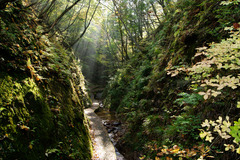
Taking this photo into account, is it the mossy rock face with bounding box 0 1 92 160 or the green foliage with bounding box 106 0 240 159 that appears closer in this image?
the mossy rock face with bounding box 0 1 92 160

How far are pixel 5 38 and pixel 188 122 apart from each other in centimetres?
548

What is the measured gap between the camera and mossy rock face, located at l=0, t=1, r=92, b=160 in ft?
8.39

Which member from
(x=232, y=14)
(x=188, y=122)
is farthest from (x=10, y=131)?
(x=232, y=14)

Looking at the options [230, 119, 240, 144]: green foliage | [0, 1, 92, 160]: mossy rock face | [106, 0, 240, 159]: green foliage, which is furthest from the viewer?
[106, 0, 240, 159]: green foliage

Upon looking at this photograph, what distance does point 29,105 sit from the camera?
3.23 meters

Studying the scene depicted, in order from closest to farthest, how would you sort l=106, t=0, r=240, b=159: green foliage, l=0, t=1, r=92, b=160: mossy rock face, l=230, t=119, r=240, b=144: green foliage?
l=230, t=119, r=240, b=144: green foliage
l=0, t=1, r=92, b=160: mossy rock face
l=106, t=0, r=240, b=159: green foliage

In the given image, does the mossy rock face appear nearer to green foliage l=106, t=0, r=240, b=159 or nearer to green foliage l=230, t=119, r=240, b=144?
green foliage l=106, t=0, r=240, b=159

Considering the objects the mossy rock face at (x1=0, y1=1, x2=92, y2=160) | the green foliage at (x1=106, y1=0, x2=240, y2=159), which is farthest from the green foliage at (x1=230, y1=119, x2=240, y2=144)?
the mossy rock face at (x1=0, y1=1, x2=92, y2=160)

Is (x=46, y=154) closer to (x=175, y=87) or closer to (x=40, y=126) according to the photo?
(x=40, y=126)

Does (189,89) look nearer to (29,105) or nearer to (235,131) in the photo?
(235,131)

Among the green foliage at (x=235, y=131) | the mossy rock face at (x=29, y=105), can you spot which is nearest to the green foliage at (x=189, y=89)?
the green foliage at (x=235, y=131)

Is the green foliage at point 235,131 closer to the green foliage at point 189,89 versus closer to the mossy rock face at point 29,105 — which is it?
the green foliage at point 189,89

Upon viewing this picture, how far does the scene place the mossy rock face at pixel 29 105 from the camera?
2559 mm

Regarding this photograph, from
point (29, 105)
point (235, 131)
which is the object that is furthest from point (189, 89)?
point (29, 105)
